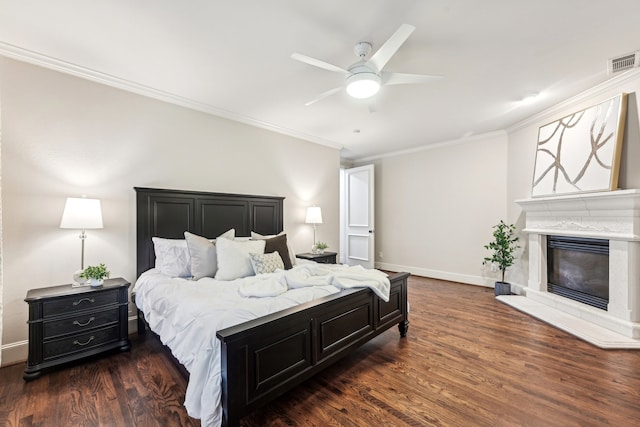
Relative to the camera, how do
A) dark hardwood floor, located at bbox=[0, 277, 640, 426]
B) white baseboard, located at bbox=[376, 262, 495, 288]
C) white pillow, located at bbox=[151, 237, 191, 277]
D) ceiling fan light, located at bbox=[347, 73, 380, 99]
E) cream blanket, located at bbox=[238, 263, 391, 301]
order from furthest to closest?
white baseboard, located at bbox=[376, 262, 495, 288], white pillow, located at bbox=[151, 237, 191, 277], ceiling fan light, located at bbox=[347, 73, 380, 99], cream blanket, located at bbox=[238, 263, 391, 301], dark hardwood floor, located at bbox=[0, 277, 640, 426]

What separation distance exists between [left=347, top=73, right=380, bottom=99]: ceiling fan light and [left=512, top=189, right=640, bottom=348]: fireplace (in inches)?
108

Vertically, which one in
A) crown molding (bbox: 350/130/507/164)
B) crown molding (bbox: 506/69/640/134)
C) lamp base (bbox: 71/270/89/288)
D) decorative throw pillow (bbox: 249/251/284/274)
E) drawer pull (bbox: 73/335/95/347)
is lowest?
drawer pull (bbox: 73/335/95/347)

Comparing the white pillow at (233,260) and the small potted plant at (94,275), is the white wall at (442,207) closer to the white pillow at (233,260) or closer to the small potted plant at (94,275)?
the white pillow at (233,260)

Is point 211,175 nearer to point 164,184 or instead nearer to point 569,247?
point 164,184

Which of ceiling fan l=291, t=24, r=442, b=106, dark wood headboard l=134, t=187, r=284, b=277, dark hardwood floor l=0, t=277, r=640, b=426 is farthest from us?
dark wood headboard l=134, t=187, r=284, b=277

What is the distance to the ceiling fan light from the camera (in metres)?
2.38

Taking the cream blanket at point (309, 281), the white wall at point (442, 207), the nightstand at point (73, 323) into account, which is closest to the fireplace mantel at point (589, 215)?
the white wall at point (442, 207)

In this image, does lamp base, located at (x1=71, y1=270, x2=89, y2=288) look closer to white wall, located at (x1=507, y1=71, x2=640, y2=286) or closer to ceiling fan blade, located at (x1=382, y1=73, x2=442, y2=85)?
ceiling fan blade, located at (x1=382, y1=73, x2=442, y2=85)

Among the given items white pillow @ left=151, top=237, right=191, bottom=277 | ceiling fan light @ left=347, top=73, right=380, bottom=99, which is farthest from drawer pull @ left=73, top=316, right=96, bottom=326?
ceiling fan light @ left=347, top=73, right=380, bottom=99

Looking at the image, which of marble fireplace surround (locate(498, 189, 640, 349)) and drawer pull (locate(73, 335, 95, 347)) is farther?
marble fireplace surround (locate(498, 189, 640, 349))

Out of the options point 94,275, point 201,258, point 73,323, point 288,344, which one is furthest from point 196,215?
point 288,344

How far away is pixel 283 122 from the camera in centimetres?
430

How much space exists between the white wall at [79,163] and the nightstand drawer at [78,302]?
18.6 inches

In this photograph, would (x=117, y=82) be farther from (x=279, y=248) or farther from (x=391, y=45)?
(x=391, y=45)
